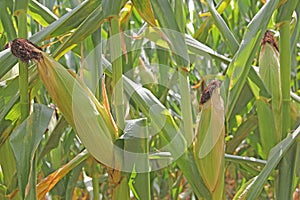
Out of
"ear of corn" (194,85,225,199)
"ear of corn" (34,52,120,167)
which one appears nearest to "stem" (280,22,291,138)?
"ear of corn" (194,85,225,199)

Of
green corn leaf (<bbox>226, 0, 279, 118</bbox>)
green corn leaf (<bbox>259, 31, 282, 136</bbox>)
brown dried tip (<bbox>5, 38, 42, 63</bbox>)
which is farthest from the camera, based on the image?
green corn leaf (<bbox>259, 31, 282, 136</bbox>)

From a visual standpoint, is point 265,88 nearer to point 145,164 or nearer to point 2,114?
point 145,164

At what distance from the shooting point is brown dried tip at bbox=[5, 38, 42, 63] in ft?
1.53

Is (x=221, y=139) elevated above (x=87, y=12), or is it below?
below

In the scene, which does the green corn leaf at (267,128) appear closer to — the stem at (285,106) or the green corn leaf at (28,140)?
the stem at (285,106)

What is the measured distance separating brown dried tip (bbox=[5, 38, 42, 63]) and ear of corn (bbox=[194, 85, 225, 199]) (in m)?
0.17

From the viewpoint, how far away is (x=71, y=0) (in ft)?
2.51

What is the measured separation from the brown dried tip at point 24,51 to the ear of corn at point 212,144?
0.17 meters

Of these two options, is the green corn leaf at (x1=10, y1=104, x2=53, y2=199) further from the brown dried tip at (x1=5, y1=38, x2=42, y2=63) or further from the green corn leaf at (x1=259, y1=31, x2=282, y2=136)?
the green corn leaf at (x1=259, y1=31, x2=282, y2=136)

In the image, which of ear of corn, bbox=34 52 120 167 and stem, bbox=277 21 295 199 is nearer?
ear of corn, bbox=34 52 120 167

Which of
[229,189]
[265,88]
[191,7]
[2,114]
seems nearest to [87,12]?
[2,114]

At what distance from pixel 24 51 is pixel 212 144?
0.69 feet

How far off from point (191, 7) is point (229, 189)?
0.87 m

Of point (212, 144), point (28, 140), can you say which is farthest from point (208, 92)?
point (28, 140)
